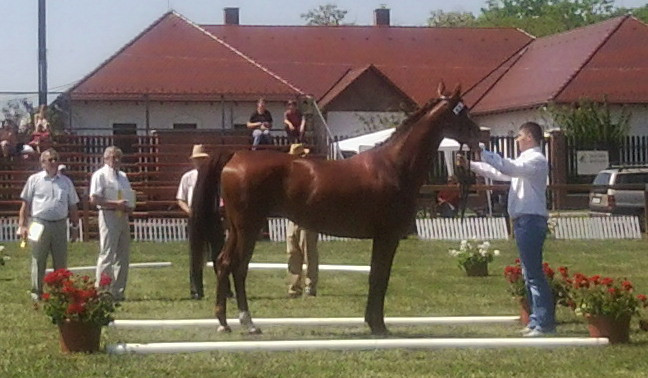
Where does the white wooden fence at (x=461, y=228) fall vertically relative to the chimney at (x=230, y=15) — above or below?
below

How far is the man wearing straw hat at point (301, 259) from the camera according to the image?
1609cm

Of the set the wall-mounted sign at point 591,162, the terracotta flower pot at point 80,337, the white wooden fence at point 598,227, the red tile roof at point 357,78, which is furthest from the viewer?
the red tile roof at point 357,78

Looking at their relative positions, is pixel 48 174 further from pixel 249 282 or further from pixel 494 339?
pixel 494 339

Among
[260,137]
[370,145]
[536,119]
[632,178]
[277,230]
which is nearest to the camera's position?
[277,230]

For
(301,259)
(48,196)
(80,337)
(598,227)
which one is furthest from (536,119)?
(80,337)

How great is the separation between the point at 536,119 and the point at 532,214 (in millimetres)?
36645

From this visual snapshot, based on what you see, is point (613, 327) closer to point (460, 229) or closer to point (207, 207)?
point (207, 207)

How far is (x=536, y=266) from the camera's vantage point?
39.0 feet

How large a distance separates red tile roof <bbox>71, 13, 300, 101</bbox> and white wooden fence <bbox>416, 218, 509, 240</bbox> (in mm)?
13211

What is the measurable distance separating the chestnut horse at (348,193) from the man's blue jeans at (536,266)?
957 millimetres

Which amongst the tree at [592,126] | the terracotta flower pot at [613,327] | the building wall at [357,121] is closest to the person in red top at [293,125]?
the tree at [592,126]

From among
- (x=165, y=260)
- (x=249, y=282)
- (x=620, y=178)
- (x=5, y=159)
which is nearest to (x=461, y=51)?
(x=620, y=178)

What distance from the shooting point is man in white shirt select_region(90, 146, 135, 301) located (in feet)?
50.6

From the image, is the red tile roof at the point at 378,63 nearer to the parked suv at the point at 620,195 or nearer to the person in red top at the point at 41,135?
the person in red top at the point at 41,135
